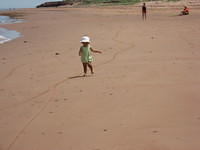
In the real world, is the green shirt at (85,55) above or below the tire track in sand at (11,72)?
above

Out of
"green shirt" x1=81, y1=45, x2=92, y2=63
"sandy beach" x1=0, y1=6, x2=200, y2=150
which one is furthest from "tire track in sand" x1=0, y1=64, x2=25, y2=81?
"green shirt" x1=81, y1=45, x2=92, y2=63

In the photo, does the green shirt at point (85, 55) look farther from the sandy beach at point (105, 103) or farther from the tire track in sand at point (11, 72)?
the tire track in sand at point (11, 72)

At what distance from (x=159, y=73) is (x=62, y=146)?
340 centimetres

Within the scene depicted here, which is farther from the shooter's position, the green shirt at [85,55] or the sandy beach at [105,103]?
the green shirt at [85,55]

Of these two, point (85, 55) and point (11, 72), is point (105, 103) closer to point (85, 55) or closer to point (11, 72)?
point (85, 55)

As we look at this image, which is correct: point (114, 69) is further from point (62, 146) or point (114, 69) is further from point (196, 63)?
point (62, 146)

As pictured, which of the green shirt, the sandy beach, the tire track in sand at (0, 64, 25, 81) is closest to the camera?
the sandy beach

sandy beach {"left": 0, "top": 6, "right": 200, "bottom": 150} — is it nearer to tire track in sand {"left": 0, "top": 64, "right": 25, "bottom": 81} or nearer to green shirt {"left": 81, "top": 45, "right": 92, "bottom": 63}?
tire track in sand {"left": 0, "top": 64, "right": 25, "bottom": 81}

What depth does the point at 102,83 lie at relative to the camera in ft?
21.1

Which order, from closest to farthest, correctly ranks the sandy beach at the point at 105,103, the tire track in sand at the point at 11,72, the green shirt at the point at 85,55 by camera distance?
the sandy beach at the point at 105,103, the green shirt at the point at 85,55, the tire track in sand at the point at 11,72

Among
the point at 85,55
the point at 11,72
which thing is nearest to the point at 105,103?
the point at 85,55

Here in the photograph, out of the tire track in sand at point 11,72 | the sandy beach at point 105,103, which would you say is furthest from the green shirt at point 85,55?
the tire track in sand at point 11,72

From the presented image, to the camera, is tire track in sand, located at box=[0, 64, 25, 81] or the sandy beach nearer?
the sandy beach

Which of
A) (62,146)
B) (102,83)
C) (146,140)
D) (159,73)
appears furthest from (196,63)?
(62,146)
